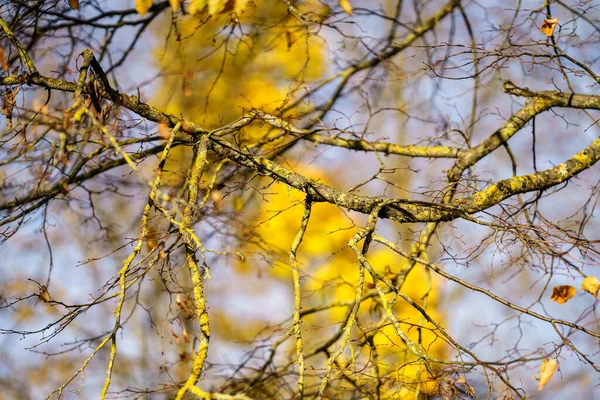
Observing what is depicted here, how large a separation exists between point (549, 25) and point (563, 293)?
127cm

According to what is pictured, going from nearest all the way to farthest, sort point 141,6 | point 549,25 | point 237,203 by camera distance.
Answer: point 141,6
point 549,25
point 237,203

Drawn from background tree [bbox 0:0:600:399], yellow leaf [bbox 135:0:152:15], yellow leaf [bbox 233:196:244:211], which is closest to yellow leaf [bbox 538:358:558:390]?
background tree [bbox 0:0:600:399]

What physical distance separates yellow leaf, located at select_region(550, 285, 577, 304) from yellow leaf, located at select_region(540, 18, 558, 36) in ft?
3.90

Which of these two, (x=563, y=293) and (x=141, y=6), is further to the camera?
(x=563, y=293)

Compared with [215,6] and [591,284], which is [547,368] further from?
[215,6]

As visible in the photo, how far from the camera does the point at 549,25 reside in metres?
2.97

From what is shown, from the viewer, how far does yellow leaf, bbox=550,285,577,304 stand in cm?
282

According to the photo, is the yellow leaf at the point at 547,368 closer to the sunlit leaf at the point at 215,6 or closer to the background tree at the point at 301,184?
the background tree at the point at 301,184

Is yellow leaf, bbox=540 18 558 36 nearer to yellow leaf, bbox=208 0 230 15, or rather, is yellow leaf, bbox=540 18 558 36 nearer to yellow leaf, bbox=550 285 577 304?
yellow leaf, bbox=550 285 577 304

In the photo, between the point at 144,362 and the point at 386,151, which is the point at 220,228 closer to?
the point at 386,151

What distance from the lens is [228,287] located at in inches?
494

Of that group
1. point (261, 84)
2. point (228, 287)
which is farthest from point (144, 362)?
point (261, 84)

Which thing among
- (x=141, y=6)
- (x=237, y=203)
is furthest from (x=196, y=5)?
(x=237, y=203)

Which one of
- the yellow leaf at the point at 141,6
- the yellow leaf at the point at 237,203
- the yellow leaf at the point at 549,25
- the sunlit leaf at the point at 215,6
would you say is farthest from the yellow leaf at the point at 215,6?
the yellow leaf at the point at 237,203
